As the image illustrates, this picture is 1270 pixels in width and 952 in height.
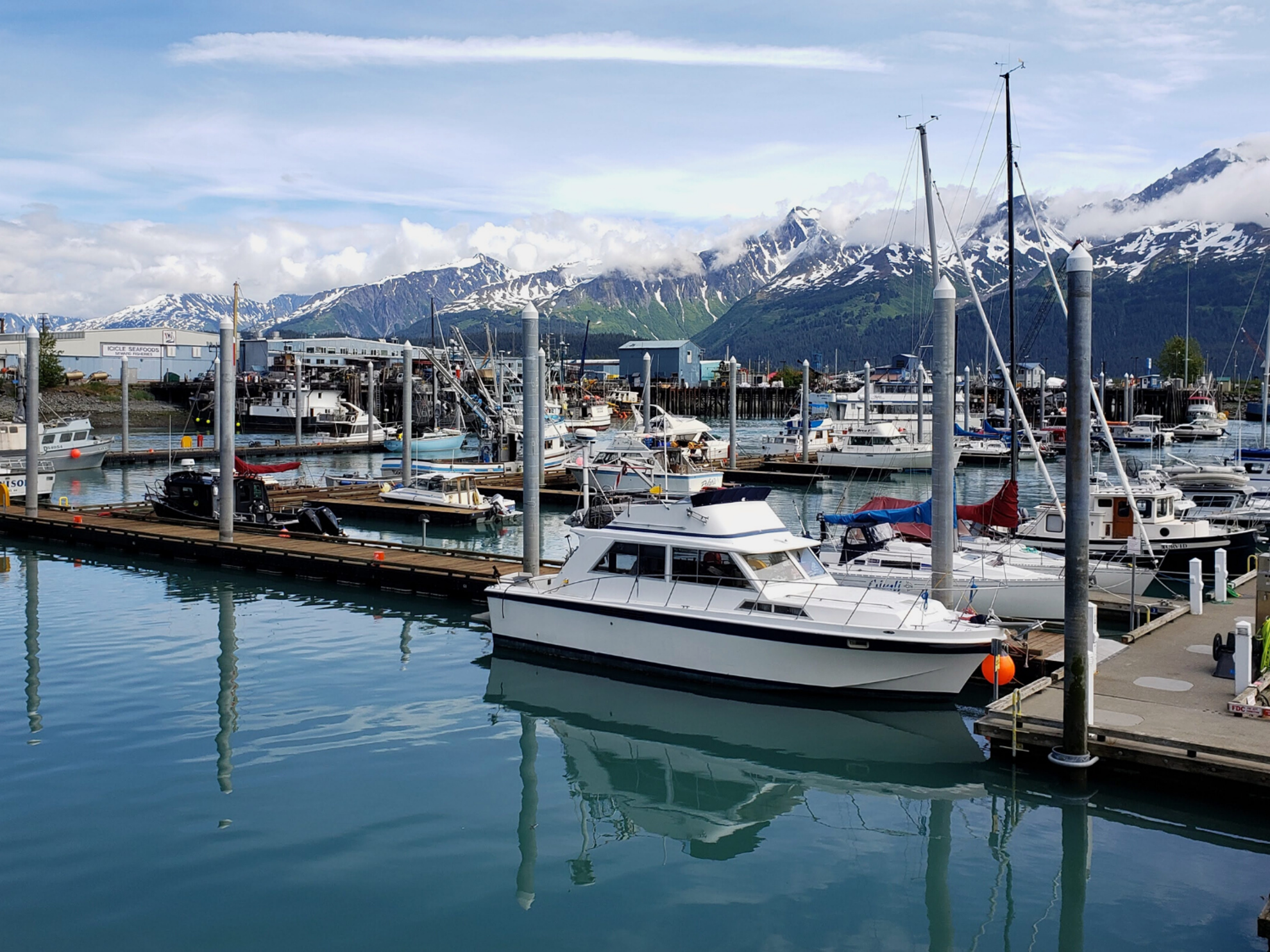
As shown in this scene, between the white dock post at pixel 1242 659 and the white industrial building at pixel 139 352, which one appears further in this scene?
the white industrial building at pixel 139 352

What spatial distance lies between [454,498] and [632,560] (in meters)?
25.0

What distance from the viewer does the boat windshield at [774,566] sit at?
1764 centimetres

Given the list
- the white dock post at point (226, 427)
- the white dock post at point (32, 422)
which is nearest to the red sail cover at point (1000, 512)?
the white dock post at point (226, 427)

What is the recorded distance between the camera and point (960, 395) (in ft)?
350

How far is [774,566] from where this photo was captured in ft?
58.9

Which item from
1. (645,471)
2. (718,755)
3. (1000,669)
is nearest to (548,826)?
(718,755)

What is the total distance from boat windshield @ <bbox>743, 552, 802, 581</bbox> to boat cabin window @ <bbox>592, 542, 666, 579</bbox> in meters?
1.57

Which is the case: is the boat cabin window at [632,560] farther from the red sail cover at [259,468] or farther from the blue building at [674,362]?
the blue building at [674,362]

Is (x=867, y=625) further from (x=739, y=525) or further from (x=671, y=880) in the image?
(x=671, y=880)

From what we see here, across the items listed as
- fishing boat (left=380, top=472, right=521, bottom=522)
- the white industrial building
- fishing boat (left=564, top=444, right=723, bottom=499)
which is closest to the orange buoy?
fishing boat (left=564, top=444, right=723, bottom=499)

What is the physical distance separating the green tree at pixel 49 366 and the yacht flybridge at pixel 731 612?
99163 millimetres

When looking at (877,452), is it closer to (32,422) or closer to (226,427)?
(226,427)

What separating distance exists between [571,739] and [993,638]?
22.1 ft

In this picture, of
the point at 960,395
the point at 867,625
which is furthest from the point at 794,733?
the point at 960,395
